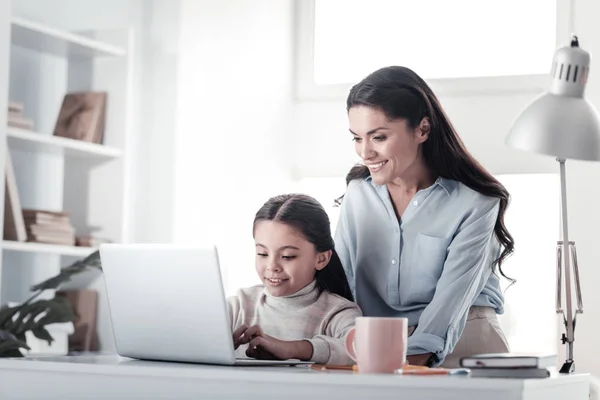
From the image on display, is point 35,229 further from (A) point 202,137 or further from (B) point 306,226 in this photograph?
(B) point 306,226

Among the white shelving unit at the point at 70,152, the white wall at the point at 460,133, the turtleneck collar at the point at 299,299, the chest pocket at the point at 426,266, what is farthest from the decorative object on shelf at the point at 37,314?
the chest pocket at the point at 426,266

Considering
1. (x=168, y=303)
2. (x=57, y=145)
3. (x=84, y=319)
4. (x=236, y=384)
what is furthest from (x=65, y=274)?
(x=236, y=384)

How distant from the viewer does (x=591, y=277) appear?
3.99 metres

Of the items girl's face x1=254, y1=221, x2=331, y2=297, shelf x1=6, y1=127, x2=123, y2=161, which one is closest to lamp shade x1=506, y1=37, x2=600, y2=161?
girl's face x1=254, y1=221, x2=331, y2=297

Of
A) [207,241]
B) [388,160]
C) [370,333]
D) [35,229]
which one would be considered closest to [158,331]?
[370,333]

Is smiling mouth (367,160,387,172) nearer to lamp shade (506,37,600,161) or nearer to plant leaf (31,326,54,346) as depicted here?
lamp shade (506,37,600,161)

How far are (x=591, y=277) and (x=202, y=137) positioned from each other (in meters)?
1.75

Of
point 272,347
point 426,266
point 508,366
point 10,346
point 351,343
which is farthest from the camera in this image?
point 10,346

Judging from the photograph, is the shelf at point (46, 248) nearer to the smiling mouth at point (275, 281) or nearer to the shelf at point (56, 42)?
the shelf at point (56, 42)

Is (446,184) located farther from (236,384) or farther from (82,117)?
(82,117)

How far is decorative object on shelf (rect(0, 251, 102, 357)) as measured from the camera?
3479 mm

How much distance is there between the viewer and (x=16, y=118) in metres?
3.70

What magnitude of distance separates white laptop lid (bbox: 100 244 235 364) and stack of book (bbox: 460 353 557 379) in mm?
442

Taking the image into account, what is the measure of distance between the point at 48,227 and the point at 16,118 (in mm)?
436
